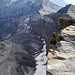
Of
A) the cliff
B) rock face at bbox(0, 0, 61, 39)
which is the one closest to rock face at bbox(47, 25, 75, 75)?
the cliff

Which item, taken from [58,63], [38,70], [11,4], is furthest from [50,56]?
[11,4]

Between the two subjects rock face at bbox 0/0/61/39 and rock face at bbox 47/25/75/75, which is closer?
rock face at bbox 47/25/75/75

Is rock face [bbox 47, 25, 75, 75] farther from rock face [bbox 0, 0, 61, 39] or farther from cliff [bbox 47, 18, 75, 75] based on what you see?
rock face [bbox 0, 0, 61, 39]

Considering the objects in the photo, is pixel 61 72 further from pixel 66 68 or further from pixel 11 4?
pixel 11 4

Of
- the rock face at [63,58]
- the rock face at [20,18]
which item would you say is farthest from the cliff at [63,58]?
the rock face at [20,18]

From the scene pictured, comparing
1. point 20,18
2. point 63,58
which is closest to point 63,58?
point 63,58

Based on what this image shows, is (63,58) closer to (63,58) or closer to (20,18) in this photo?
(63,58)

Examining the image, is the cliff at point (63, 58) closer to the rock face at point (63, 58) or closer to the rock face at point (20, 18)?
the rock face at point (63, 58)

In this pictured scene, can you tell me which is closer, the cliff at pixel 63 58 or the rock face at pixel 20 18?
the cliff at pixel 63 58

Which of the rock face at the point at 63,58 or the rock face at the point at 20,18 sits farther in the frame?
the rock face at the point at 20,18
